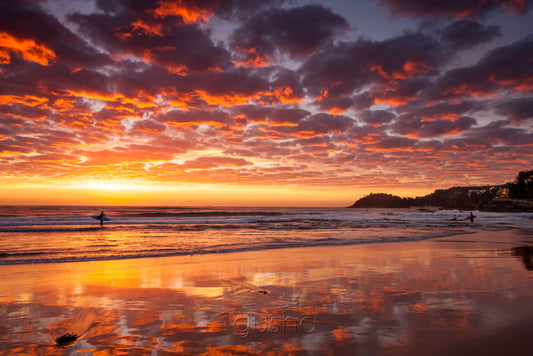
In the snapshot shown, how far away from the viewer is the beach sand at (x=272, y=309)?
4.20m

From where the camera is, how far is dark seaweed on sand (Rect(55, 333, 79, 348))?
4336 mm

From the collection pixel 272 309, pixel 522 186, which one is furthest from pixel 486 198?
pixel 272 309

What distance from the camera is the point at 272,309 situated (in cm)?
577

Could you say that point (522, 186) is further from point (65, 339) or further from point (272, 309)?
point (65, 339)

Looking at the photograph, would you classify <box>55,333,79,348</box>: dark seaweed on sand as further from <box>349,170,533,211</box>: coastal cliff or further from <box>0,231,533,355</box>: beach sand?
<box>349,170,533,211</box>: coastal cliff

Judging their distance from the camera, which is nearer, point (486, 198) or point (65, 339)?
point (65, 339)

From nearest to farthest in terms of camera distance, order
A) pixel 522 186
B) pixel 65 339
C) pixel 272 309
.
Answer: pixel 65 339 < pixel 272 309 < pixel 522 186

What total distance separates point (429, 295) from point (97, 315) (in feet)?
22.7

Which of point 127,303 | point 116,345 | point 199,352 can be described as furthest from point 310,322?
point 127,303

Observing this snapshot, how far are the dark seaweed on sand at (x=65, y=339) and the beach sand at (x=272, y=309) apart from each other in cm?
4

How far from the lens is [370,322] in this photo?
5.00 meters

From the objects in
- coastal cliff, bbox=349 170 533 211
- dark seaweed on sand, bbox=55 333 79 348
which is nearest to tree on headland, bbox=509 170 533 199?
coastal cliff, bbox=349 170 533 211

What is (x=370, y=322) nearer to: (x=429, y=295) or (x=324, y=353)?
(x=324, y=353)

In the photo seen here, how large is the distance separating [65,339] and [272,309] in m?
3.44
